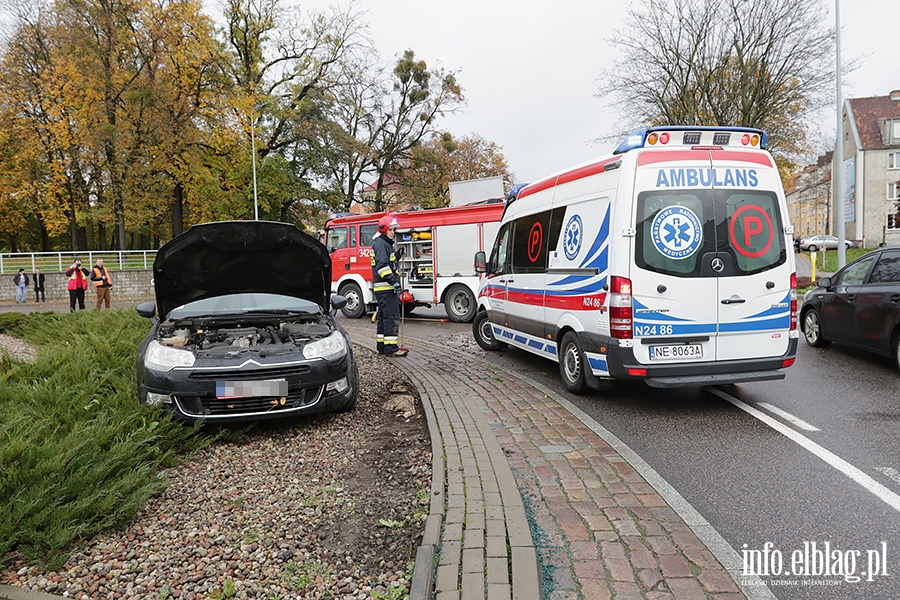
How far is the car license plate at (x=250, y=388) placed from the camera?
4.67 meters

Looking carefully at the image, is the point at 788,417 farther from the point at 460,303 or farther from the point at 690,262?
the point at 460,303

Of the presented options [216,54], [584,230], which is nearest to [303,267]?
[584,230]

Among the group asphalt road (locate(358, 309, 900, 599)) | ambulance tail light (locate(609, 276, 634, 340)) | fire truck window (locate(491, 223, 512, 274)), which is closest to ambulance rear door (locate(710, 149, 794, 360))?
asphalt road (locate(358, 309, 900, 599))

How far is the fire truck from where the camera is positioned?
13.6 meters

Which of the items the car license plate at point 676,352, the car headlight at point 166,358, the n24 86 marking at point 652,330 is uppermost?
the n24 86 marking at point 652,330

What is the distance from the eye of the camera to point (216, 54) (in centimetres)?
2714

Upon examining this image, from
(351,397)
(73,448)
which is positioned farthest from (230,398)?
(73,448)

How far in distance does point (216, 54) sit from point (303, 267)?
84.0 feet

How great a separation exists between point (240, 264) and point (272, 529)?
3554 millimetres

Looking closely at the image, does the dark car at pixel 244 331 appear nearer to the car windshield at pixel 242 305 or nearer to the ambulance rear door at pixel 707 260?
the car windshield at pixel 242 305

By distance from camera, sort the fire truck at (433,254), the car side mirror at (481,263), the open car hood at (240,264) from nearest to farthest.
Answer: the open car hood at (240,264) < the car side mirror at (481,263) < the fire truck at (433,254)

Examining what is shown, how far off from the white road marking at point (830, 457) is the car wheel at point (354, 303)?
11115mm

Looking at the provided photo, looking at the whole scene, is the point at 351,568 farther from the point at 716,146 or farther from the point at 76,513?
the point at 716,146

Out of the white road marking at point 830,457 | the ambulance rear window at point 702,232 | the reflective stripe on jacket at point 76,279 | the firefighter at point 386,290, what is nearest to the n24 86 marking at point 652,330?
the ambulance rear window at point 702,232
